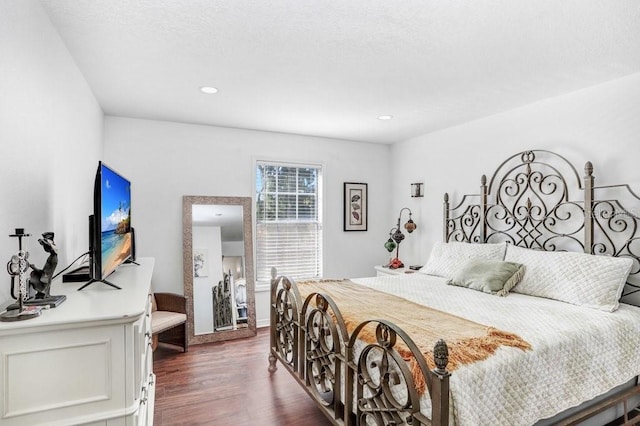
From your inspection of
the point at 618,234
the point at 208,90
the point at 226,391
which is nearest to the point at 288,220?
the point at 208,90

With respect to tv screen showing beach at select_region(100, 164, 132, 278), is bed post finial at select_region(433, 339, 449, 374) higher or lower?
lower

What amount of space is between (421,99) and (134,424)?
10.4ft

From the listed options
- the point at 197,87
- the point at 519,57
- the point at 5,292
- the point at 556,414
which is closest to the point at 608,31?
the point at 519,57

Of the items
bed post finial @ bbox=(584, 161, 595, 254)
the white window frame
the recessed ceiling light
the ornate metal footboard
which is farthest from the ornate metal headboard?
the recessed ceiling light

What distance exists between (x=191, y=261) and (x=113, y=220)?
7.05 feet

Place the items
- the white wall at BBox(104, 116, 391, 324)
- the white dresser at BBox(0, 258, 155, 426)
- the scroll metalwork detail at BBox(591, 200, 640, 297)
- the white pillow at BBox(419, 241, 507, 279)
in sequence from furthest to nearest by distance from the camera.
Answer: the white wall at BBox(104, 116, 391, 324) → the white pillow at BBox(419, 241, 507, 279) → the scroll metalwork detail at BBox(591, 200, 640, 297) → the white dresser at BBox(0, 258, 155, 426)

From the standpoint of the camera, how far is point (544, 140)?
10.9 ft

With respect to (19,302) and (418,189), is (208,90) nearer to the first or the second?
(19,302)

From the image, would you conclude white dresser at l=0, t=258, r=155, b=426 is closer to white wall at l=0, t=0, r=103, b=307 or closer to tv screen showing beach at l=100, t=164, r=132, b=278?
white wall at l=0, t=0, r=103, b=307

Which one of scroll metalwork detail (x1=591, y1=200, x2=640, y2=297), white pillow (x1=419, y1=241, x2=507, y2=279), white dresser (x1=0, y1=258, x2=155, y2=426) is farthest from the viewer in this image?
white pillow (x1=419, y1=241, x2=507, y2=279)

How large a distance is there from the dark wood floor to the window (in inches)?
49.3

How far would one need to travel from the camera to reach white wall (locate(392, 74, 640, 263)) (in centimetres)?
276

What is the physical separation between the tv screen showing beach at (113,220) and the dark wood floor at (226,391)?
1.18 meters

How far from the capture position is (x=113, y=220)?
200 centimetres
